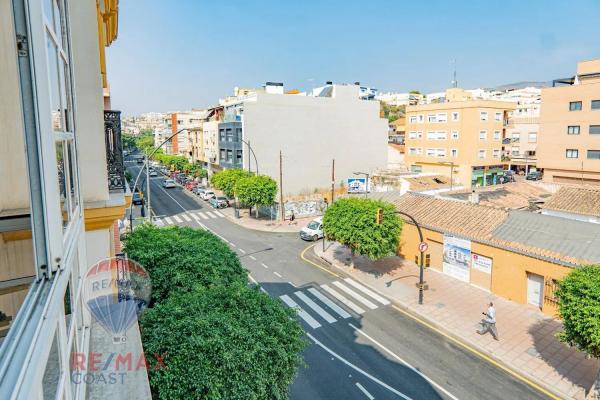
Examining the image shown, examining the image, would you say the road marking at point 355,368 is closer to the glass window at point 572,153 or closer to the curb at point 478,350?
the curb at point 478,350

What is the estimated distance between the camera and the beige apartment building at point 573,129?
114 ft

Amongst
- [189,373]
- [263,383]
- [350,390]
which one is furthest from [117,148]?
[350,390]

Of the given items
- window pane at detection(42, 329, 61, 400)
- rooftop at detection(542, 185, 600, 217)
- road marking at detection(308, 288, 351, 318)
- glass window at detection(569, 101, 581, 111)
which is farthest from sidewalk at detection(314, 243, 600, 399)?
glass window at detection(569, 101, 581, 111)

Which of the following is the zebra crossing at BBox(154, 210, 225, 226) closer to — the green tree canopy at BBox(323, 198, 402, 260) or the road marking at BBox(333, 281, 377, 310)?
the green tree canopy at BBox(323, 198, 402, 260)

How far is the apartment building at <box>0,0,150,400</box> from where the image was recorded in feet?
6.24

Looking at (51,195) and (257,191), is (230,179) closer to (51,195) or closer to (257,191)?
(257,191)

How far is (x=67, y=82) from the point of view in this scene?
12.2ft

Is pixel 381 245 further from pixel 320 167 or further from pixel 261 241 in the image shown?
pixel 320 167

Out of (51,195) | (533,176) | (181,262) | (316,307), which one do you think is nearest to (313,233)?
(316,307)

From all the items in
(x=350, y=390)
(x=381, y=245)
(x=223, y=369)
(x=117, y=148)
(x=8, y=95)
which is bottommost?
(x=350, y=390)

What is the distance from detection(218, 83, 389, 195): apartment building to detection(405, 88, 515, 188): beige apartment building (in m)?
6.30

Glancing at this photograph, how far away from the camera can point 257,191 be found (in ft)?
104

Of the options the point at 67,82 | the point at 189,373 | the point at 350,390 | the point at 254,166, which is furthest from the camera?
the point at 254,166

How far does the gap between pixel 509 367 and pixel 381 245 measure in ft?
24.7
